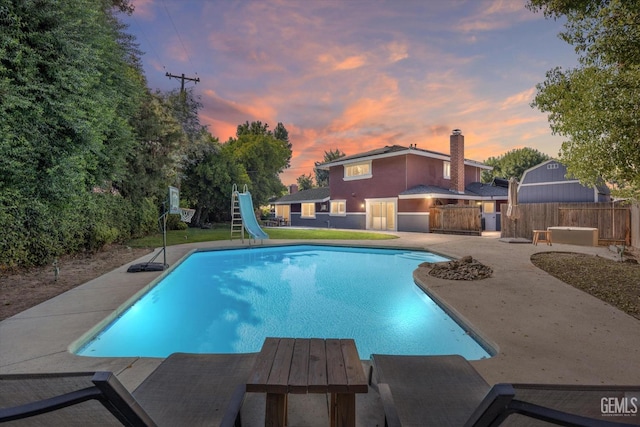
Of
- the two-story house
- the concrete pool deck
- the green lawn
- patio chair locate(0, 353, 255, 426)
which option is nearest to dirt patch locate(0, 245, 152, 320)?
the concrete pool deck

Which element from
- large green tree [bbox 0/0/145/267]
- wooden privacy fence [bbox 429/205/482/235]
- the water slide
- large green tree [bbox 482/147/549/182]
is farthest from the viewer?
large green tree [bbox 482/147/549/182]

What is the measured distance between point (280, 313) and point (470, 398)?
13.8 ft

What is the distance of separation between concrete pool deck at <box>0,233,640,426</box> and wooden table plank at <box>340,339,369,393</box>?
666mm

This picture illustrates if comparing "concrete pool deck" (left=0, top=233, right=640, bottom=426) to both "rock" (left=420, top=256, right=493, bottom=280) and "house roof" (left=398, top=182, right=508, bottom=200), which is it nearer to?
"rock" (left=420, top=256, right=493, bottom=280)

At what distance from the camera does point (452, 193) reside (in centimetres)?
1908

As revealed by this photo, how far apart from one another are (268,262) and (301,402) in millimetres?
8636

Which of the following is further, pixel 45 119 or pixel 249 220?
pixel 249 220

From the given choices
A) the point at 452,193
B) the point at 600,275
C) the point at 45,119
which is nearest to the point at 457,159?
the point at 452,193

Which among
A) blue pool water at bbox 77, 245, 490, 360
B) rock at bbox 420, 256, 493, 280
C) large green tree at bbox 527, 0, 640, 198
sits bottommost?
blue pool water at bbox 77, 245, 490, 360

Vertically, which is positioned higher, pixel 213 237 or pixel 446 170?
pixel 446 170

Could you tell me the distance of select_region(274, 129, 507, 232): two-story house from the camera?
19.4m

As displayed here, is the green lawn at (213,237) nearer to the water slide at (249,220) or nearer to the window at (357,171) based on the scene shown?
the water slide at (249,220)

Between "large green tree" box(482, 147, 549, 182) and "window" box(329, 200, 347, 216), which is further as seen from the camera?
"large green tree" box(482, 147, 549, 182)

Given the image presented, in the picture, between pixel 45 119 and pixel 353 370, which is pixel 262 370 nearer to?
pixel 353 370
